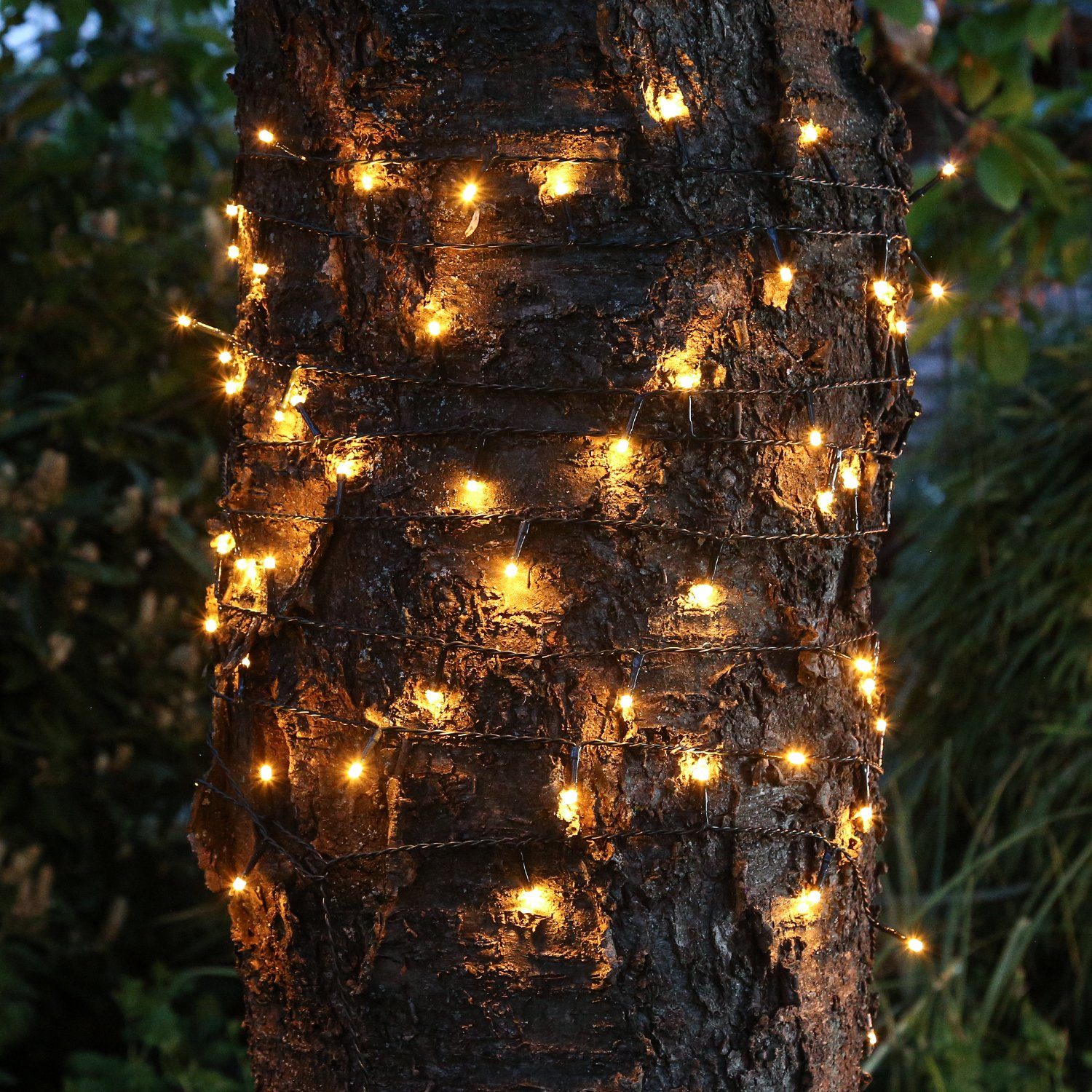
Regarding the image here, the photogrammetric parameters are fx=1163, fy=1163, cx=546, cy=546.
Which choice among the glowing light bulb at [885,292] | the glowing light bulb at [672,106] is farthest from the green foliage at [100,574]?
the glowing light bulb at [885,292]

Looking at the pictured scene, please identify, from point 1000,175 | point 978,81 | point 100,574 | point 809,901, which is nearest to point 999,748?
point 1000,175

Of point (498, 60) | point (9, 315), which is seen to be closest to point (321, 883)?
point (498, 60)

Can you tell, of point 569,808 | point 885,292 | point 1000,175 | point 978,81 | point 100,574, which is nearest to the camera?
point 569,808

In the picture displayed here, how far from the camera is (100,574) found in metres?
2.23

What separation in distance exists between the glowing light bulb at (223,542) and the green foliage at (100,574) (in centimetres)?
114

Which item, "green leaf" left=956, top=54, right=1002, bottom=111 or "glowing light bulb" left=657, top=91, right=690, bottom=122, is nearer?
"glowing light bulb" left=657, top=91, right=690, bottom=122

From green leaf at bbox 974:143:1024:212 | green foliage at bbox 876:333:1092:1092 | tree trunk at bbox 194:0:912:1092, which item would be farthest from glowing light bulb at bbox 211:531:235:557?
green foliage at bbox 876:333:1092:1092

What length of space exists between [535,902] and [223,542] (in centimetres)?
47

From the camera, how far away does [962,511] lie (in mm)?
2908

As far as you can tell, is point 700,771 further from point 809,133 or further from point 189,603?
point 189,603

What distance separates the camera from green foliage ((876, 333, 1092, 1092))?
228cm

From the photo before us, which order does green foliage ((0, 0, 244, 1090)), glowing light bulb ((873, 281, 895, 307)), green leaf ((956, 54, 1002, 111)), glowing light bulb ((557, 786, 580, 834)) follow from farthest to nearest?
green foliage ((0, 0, 244, 1090))
green leaf ((956, 54, 1002, 111))
glowing light bulb ((873, 281, 895, 307))
glowing light bulb ((557, 786, 580, 834))

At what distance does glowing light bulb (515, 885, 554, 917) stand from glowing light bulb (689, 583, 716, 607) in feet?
0.93

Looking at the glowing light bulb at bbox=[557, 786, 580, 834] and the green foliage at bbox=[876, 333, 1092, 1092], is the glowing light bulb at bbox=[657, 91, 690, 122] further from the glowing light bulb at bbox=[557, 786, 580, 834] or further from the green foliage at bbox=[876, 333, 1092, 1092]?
the green foliage at bbox=[876, 333, 1092, 1092]
